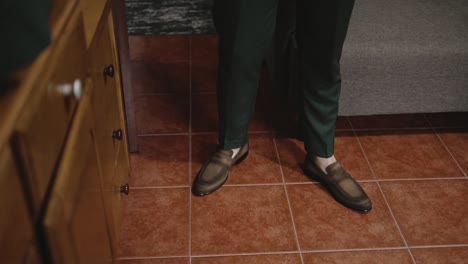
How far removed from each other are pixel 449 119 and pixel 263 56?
0.97 m

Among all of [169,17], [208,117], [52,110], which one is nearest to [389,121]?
[208,117]

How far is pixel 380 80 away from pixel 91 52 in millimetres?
1100

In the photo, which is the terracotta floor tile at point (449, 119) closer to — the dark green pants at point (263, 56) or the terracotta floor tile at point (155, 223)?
the dark green pants at point (263, 56)

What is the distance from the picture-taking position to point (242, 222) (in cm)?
157

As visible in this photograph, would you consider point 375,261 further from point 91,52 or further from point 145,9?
point 145,9

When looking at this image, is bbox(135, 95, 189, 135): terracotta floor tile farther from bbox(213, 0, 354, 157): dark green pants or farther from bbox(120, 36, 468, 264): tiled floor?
bbox(213, 0, 354, 157): dark green pants

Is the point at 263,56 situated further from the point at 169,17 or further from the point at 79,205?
the point at 169,17

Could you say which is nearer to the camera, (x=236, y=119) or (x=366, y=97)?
(x=236, y=119)

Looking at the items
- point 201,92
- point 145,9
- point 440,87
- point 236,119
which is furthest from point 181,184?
point 145,9

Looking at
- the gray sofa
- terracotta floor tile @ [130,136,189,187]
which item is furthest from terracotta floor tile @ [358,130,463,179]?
terracotta floor tile @ [130,136,189,187]

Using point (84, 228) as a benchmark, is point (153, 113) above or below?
below

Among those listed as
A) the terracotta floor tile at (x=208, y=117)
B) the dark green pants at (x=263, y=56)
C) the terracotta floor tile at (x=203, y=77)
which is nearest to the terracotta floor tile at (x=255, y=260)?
the dark green pants at (x=263, y=56)

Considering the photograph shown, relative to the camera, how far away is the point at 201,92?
219cm

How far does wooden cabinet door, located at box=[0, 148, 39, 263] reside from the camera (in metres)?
0.59
